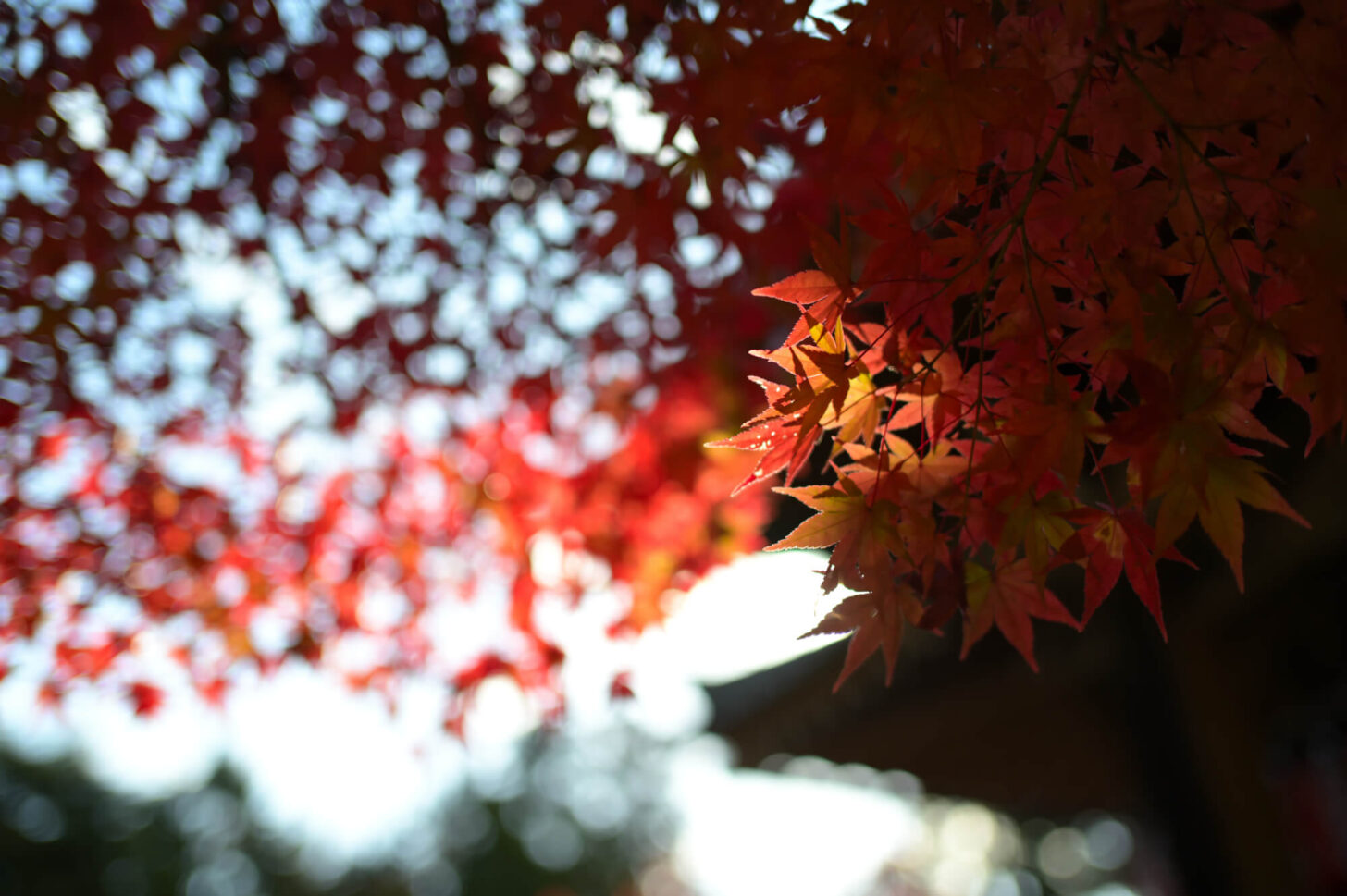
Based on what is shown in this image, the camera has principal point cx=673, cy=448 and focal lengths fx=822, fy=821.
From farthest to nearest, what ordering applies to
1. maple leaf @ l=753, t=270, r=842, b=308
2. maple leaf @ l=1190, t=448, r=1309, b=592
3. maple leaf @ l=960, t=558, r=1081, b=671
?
maple leaf @ l=960, t=558, r=1081, b=671 → maple leaf @ l=753, t=270, r=842, b=308 → maple leaf @ l=1190, t=448, r=1309, b=592

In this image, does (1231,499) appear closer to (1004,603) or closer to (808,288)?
(1004,603)

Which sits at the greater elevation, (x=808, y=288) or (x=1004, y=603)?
(x=808, y=288)

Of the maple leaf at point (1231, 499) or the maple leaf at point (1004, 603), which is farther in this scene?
the maple leaf at point (1004, 603)

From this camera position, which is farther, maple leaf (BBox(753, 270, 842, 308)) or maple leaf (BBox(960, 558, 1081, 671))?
maple leaf (BBox(960, 558, 1081, 671))

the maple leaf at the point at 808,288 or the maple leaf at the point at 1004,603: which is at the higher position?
the maple leaf at the point at 808,288

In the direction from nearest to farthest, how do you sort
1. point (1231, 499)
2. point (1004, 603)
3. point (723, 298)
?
1. point (1231, 499)
2. point (1004, 603)
3. point (723, 298)

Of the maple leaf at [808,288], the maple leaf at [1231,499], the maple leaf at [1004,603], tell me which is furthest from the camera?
the maple leaf at [1004,603]

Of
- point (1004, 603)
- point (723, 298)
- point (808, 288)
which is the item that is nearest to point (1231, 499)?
point (1004, 603)

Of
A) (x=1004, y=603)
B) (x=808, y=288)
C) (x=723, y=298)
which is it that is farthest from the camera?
(x=723, y=298)

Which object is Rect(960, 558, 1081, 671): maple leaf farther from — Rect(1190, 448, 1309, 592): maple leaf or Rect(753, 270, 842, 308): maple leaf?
Rect(753, 270, 842, 308): maple leaf

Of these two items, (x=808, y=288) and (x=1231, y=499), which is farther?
(x=808, y=288)

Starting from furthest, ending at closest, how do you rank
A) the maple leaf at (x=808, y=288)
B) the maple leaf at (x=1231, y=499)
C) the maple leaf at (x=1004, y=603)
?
1. the maple leaf at (x=1004, y=603)
2. the maple leaf at (x=808, y=288)
3. the maple leaf at (x=1231, y=499)

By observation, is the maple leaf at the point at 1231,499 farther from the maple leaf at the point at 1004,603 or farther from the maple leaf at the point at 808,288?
the maple leaf at the point at 808,288

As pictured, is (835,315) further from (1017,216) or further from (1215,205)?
(1215,205)
